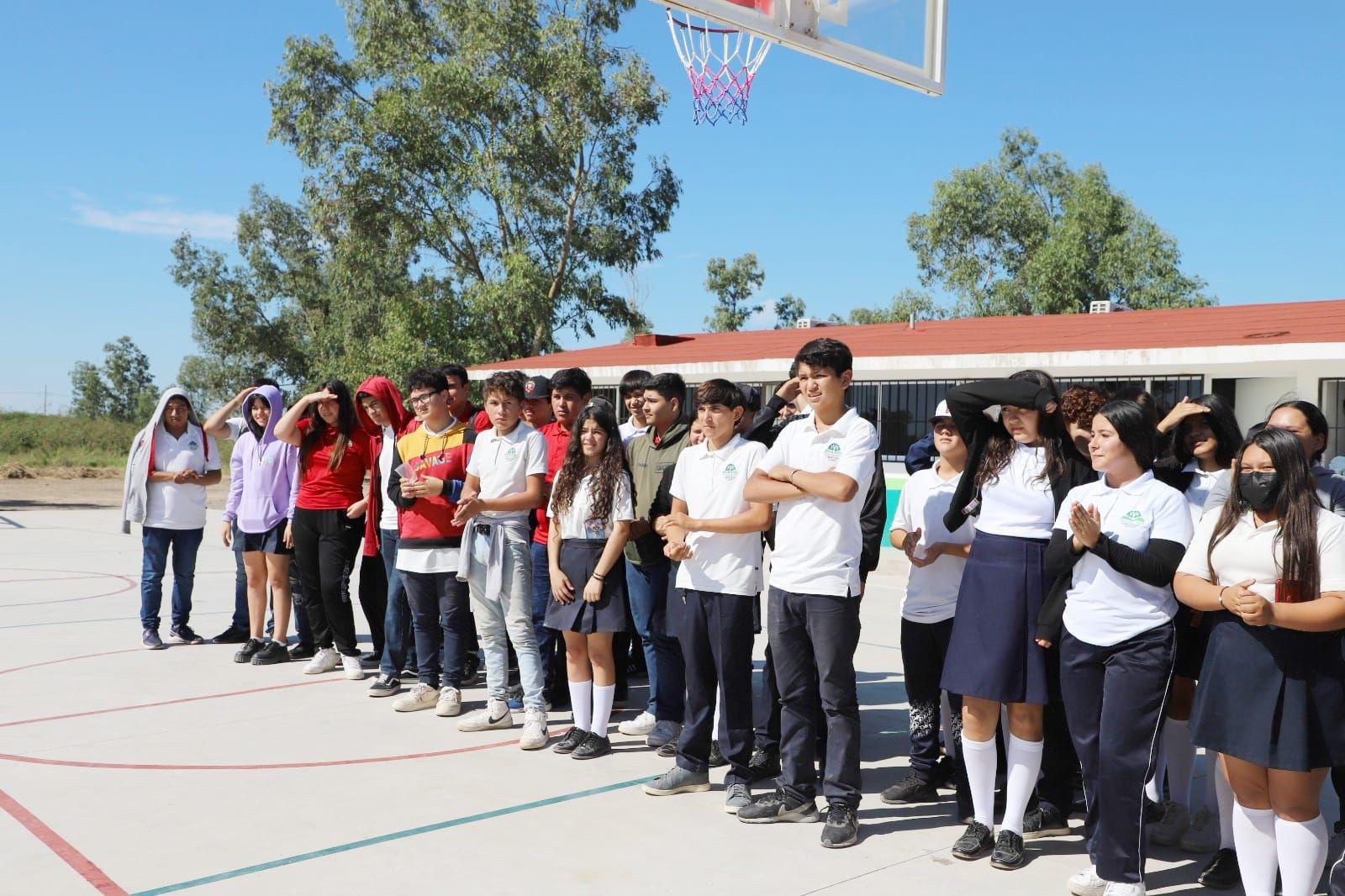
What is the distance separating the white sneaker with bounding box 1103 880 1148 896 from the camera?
12.6ft

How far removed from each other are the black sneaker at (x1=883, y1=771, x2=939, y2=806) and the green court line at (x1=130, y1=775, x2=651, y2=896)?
3.79 ft

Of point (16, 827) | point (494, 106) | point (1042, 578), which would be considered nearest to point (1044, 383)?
point (1042, 578)

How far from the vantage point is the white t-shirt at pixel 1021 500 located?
4.35m

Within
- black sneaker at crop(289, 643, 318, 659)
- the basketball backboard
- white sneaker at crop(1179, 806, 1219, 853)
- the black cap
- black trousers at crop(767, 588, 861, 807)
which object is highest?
the basketball backboard

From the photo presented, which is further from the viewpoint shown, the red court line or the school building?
the school building

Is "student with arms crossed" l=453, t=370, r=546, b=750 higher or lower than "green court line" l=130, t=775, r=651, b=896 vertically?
higher

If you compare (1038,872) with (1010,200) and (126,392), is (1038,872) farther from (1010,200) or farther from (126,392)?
(126,392)

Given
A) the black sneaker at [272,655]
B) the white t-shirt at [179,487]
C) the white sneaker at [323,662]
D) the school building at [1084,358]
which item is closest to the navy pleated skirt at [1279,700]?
the white sneaker at [323,662]

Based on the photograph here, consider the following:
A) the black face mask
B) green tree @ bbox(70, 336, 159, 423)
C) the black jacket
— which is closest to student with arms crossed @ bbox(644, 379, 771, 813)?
the black jacket

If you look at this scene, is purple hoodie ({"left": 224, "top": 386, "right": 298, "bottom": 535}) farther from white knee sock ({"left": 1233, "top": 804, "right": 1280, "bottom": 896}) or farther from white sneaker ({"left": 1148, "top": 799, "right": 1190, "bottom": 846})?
white knee sock ({"left": 1233, "top": 804, "right": 1280, "bottom": 896})

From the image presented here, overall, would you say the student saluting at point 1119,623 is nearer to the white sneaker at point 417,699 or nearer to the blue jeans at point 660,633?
the blue jeans at point 660,633

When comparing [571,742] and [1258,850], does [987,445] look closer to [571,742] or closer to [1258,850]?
[1258,850]

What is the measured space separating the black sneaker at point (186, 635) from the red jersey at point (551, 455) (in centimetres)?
362

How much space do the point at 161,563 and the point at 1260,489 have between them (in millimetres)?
7571
